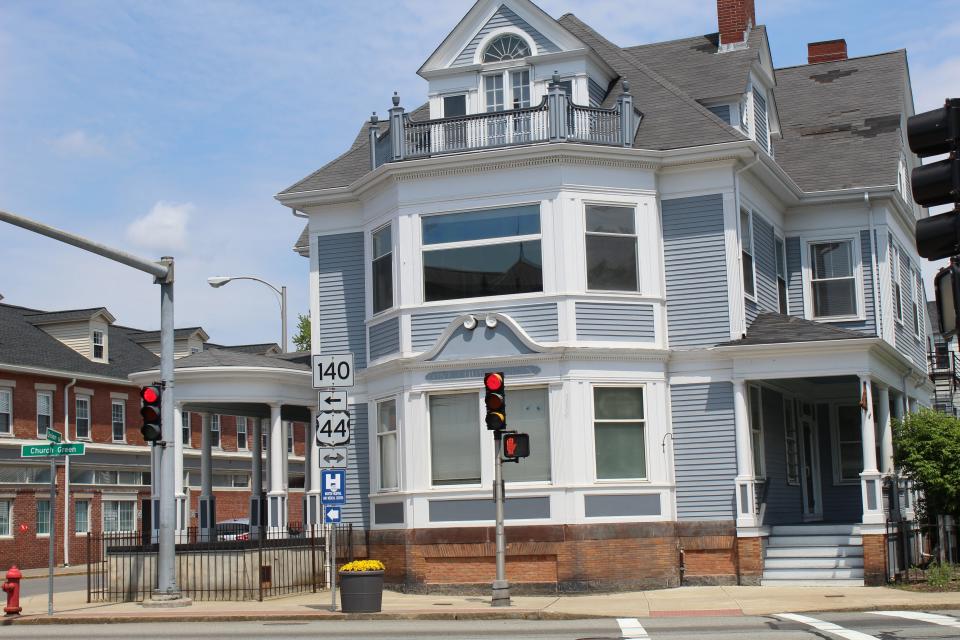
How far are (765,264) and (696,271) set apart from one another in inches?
125

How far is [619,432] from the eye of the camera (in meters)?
23.7

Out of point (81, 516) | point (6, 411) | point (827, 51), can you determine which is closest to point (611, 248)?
point (827, 51)

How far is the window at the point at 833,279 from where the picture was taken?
28797 millimetres

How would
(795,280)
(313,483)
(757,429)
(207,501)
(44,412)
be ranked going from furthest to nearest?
1. (44,412)
2. (795,280)
3. (207,501)
4. (313,483)
5. (757,429)

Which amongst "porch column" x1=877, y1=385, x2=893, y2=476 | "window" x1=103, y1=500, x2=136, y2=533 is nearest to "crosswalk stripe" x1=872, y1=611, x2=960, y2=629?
"porch column" x1=877, y1=385, x2=893, y2=476

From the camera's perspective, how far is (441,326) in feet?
78.8

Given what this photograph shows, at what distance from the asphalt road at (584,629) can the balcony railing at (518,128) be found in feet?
31.4

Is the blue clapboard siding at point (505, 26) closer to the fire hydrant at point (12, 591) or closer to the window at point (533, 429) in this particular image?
the window at point (533, 429)

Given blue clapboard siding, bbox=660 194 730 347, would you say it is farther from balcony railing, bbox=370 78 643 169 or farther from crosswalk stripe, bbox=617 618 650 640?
crosswalk stripe, bbox=617 618 650 640

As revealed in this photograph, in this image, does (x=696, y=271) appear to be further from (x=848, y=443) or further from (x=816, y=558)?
(x=848, y=443)

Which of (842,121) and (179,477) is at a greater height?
(842,121)

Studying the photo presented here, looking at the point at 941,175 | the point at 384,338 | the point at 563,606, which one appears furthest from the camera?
the point at 384,338

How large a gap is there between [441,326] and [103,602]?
797 centimetres

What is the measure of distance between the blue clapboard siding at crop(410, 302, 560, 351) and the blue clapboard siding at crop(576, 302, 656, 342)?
1.70 ft
